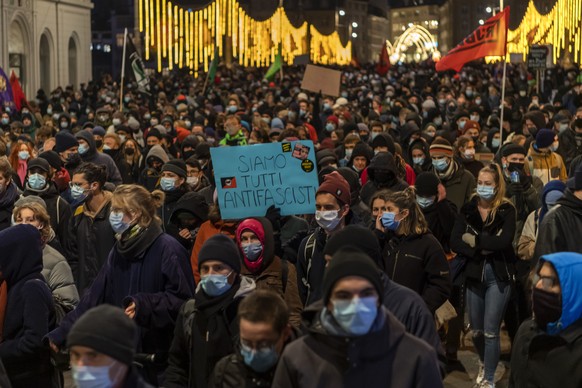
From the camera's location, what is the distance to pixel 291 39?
56.8 meters

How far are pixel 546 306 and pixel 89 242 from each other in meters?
4.42

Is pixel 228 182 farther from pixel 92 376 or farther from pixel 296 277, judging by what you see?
pixel 92 376

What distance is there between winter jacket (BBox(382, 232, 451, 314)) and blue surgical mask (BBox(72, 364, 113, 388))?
3.51m

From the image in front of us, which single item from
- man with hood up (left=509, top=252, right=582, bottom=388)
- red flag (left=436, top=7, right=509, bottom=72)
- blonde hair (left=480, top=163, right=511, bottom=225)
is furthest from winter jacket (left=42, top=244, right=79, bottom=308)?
red flag (left=436, top=7, right=509, bottom=72)

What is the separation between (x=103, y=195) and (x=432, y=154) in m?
3.07

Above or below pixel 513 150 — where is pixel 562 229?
below

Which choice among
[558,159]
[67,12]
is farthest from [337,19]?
[558,159]

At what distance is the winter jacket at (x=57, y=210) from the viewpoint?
9.70 metres

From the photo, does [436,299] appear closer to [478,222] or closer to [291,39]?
[478,222]

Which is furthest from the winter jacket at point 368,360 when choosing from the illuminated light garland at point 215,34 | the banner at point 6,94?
the illuminated light garland at point 215,34

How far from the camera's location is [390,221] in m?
7.44

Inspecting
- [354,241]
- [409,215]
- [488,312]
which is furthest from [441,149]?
[354,241]

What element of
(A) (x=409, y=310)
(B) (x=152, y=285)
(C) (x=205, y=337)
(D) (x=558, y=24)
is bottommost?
(C) (x=205, y=337)

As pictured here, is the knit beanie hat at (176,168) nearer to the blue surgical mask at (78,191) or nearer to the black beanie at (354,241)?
the blue surgical mask at (78,191)
